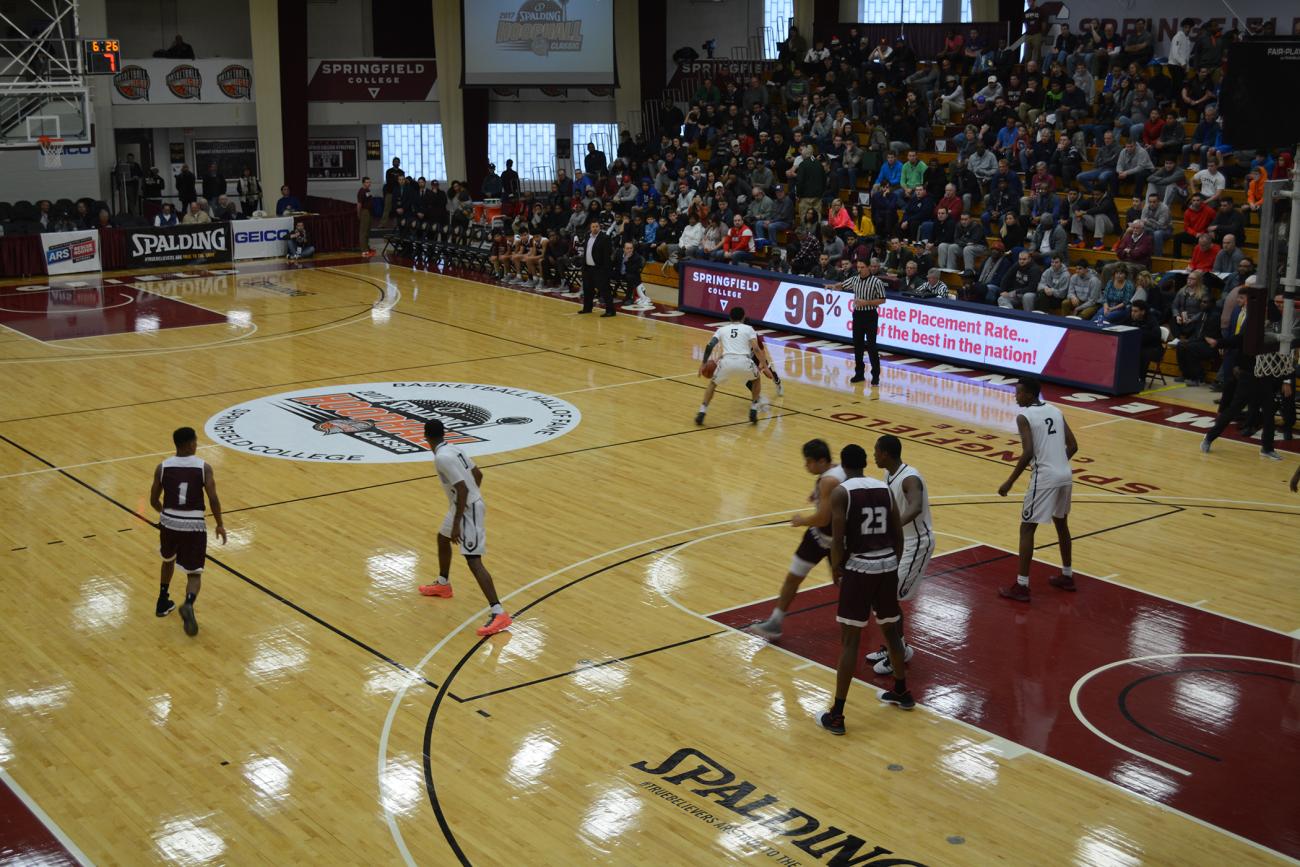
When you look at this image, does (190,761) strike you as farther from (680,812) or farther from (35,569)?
(35,569)

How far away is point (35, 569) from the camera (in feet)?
40.4

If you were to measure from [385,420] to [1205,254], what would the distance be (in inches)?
483

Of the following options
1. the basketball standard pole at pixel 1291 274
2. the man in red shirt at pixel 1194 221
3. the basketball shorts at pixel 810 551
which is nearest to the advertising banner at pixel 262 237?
the man in red shirt at pixel 1194 221

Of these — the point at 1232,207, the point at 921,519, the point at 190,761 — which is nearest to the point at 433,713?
the point at 190,761

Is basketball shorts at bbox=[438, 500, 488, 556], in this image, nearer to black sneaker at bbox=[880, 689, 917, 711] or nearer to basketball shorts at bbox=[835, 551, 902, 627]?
basketball shorts at bbox=[835, 551, 902, 627]

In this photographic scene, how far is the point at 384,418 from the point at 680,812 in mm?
10548

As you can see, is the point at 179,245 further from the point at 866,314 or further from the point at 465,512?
the point at 465,512

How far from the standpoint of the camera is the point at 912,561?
32.8ft

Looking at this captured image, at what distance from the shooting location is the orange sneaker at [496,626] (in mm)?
10852

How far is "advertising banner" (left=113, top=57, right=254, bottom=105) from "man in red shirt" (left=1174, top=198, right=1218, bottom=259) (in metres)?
24.8

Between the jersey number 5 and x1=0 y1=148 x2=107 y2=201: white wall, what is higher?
x1=0 y1=148 x2=107 y2=201: white wall

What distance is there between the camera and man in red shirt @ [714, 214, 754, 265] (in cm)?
2691

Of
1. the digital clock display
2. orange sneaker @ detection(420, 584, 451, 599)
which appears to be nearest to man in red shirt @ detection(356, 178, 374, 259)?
the digital clock display

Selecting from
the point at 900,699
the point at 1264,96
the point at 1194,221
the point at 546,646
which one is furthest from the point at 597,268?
the point at 900,699
